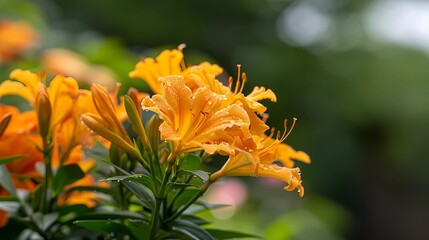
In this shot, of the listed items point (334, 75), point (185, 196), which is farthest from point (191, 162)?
point (334, 75)

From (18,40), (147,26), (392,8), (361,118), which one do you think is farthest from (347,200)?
(18,40)

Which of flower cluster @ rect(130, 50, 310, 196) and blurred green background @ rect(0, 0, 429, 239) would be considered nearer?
flower cluster @ rect(130, 50, 310, 196)

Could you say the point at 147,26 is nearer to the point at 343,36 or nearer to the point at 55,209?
the point at 343,36

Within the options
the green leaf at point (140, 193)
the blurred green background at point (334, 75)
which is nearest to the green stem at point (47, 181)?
the green leaf at point (140, 193)

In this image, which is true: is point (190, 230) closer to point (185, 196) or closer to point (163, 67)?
point (185, 196)

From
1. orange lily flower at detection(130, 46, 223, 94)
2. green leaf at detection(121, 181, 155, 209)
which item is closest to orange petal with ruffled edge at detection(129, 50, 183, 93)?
orange lily flower at detection(130, 46, 223, 94)

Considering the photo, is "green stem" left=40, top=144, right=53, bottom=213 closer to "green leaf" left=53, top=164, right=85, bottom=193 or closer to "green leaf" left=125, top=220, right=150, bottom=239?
"green leaf" left=53, top=164, right=85, bottom=193
